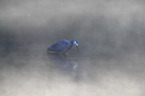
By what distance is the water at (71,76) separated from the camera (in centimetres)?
312

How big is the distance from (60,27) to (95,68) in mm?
5540

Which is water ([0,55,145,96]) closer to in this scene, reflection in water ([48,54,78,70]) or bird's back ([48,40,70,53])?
reflection in water ([48,54,78,70])

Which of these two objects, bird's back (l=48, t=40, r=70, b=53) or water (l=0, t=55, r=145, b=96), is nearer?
water (l=0, t=55, r=145, b=96)

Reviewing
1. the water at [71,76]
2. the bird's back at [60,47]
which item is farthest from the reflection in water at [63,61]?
the bird's back at [60,47]

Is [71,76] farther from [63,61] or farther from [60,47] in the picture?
[60,47]

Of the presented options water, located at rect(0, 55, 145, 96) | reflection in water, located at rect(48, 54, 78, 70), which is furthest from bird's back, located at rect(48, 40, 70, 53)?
water, located at rect(0, 55, 145, 96)

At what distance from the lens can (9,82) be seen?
11.1 ft

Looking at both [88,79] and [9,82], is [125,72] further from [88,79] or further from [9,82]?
[9,82]

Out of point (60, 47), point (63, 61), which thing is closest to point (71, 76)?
point (63, 61)

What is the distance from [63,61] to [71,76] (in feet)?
3.24

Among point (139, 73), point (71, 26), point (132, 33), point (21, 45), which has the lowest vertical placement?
point (139, 73)

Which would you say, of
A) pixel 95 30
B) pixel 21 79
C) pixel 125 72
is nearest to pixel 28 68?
pixel 21 79

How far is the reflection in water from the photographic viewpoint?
4336 millimetres

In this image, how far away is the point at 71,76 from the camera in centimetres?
374
